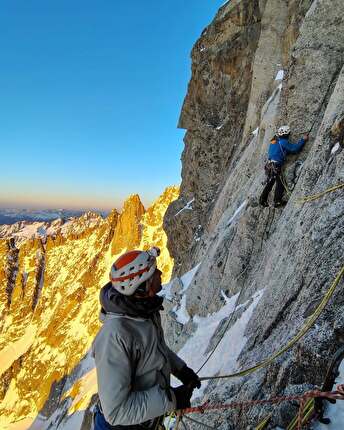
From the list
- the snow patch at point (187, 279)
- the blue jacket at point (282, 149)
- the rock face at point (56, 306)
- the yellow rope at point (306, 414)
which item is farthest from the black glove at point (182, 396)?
the rock face at point (56, 306)

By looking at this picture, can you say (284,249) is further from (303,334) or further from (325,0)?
(325,0)

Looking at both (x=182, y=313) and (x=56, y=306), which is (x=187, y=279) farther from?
(x=56, y=306)

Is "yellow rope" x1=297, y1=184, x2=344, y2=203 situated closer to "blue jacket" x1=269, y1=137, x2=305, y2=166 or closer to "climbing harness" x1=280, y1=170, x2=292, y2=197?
"climbing harness" x1=280, y1=170, x2=292, y2=197

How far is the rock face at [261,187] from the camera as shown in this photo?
571cm

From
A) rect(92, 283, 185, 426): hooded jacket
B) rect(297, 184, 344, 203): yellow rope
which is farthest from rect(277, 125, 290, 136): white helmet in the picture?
rect(92, 283, 185, 426): hooded jacket

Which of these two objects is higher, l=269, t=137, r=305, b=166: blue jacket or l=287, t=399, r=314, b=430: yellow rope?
l=269, t=137, r=305, b=166: blue jacket

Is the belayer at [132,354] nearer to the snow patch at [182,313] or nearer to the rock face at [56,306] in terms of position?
the snow patch at [182,313]

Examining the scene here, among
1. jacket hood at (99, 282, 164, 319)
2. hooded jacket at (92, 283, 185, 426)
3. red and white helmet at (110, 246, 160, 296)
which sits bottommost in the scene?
hooded jacket at (92, 283, 185, 426)

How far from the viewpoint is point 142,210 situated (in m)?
153

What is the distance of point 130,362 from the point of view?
3.65m

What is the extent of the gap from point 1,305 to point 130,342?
672 ft

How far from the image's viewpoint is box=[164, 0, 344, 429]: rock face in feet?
18.7

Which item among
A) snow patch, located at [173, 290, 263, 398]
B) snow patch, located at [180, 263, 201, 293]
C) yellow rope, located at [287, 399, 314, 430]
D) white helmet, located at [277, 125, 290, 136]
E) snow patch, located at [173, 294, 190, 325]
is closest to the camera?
yellow rope, located at [287, 399, 314, 430]

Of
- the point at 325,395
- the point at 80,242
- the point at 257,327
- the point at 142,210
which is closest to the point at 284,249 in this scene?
the point at 257,327
